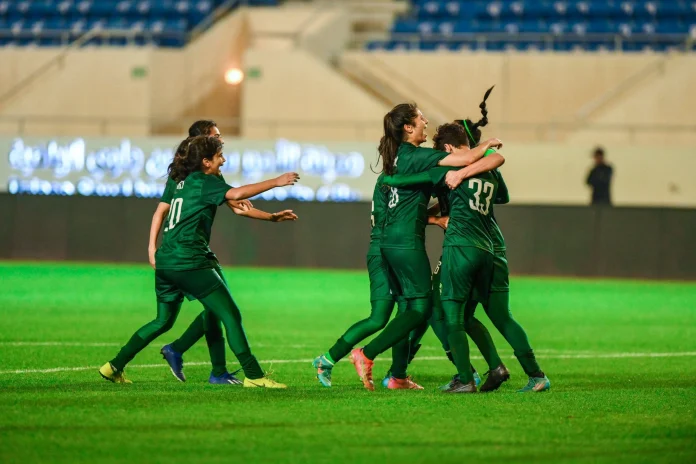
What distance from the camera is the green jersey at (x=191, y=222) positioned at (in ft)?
25.8

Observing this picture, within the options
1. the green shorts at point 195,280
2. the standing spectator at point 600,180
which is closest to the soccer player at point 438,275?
the green shorts at point 195,280

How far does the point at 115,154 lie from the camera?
25.2 metres

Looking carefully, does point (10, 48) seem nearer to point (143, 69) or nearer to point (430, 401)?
point (143, 69)

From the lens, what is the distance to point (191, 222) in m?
7.91

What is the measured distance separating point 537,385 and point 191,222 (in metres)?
2.58

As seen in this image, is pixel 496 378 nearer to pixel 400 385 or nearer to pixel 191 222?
pixel 400 385

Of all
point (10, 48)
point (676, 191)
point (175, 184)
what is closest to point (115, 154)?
point (10, 48)

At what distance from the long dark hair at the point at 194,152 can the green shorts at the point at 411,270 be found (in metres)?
1.35

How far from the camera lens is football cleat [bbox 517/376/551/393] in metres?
7.88

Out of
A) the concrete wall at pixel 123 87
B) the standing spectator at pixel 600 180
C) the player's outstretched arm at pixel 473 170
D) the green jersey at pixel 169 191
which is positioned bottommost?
the green jersey at pixel 169 191

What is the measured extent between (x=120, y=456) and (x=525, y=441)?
2.03 meters

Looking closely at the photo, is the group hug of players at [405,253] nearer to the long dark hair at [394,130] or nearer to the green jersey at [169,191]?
the long dark hair at [394,130]

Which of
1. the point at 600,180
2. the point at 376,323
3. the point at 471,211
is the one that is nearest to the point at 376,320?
the point at 376,323

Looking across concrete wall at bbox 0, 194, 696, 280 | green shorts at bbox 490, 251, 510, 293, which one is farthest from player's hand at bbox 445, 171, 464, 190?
concrete wall at bbox 0, 194, 696, 280
